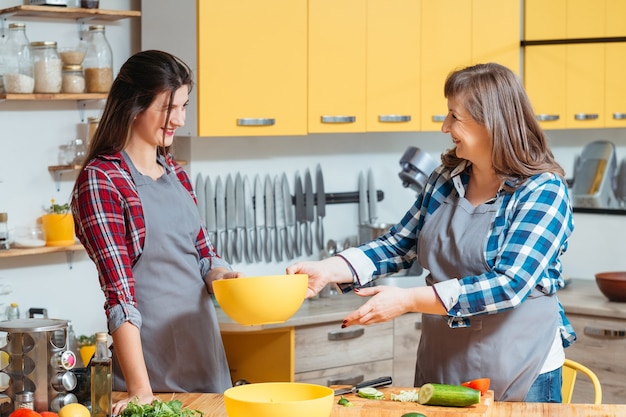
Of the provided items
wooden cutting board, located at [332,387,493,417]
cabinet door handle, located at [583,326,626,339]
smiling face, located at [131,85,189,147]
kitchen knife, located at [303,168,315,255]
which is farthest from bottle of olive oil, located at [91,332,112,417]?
cabinet door handle, located at [583,326,626,339]

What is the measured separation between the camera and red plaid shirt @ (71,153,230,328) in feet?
Answer: 6.36

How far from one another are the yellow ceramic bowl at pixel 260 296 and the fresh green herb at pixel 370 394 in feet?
0.82

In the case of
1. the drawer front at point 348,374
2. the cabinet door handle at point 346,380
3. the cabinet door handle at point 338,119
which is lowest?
the cabinet door handle at point 346,380

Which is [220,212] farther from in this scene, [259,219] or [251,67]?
[251,67]

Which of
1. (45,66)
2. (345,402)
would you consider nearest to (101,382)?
(345,402)

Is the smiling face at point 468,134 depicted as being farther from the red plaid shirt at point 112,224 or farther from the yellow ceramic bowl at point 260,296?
the red plaid shirt at point 112,224

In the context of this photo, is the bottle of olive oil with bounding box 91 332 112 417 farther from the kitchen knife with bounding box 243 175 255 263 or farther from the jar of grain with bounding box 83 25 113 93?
the kitchen knife with bounding box 243 175 255 263

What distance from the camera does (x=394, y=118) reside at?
12.4ft

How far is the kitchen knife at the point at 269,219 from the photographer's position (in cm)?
386

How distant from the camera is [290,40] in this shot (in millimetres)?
3461

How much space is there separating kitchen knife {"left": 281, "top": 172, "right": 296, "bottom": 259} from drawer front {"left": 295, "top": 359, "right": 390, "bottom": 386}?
0.62 m

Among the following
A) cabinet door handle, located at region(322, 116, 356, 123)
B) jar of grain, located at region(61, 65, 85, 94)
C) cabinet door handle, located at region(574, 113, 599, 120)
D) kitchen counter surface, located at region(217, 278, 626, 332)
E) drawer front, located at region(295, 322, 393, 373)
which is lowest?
drawer front, located at region(295, 322, 393, 373)

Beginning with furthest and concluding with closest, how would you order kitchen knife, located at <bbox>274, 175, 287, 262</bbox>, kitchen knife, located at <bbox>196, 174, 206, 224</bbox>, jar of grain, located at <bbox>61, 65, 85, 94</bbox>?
kitchen knife, located at <bbox>274, 175, 287, 262</bbox> → kitchen knife, located at <bbox>196, 174, 206, 224</bbox> → jar of grain, located at <bbox>61, 65, 85, 94</bbox>

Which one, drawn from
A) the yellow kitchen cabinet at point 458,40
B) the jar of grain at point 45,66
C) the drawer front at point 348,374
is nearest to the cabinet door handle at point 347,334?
the drawer front at point 348,374
